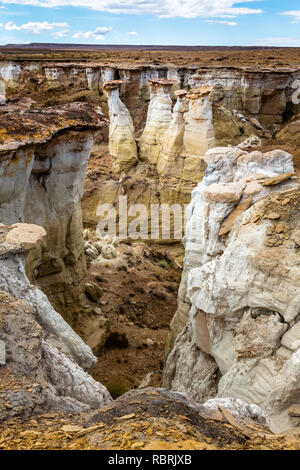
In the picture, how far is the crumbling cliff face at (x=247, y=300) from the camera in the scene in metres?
5.20

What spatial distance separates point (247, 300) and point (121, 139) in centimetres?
1726

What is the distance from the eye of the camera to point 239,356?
552 cm

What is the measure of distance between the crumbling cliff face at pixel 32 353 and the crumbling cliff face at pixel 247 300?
185cm

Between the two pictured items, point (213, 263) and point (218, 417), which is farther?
point (213, 263)

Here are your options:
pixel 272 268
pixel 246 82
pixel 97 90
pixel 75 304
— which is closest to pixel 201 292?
pixel 272 268

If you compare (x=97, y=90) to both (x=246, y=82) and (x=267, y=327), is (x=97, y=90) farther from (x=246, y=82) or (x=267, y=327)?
(x=267, y=327)

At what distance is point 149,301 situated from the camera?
13.6 meters

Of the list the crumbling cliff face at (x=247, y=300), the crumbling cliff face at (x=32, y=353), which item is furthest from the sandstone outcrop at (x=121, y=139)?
the crumbling cliff face at (x=32, y=353)

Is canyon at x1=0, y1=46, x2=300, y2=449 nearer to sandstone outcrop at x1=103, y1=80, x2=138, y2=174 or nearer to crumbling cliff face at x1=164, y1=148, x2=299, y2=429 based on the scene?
crumbling cliff face at x1=164, y1=148, x2=299, y2=429

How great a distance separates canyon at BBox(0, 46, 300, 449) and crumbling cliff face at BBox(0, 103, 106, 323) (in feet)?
0.12

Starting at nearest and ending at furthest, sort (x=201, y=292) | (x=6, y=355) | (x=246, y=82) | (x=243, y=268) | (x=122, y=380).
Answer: (x=6, y=355), (x=243, y=268), (x=201, y=292), (x=122, y=380), (x=246, y=82)

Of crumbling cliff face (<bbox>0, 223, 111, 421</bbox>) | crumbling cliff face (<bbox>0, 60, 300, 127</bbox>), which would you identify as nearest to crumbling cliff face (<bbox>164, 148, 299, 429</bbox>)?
crumbling cliff face (<bbox>0, 223, 111, 421</bbox>)

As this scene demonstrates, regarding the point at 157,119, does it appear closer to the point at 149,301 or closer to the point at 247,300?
the point at 149,301
